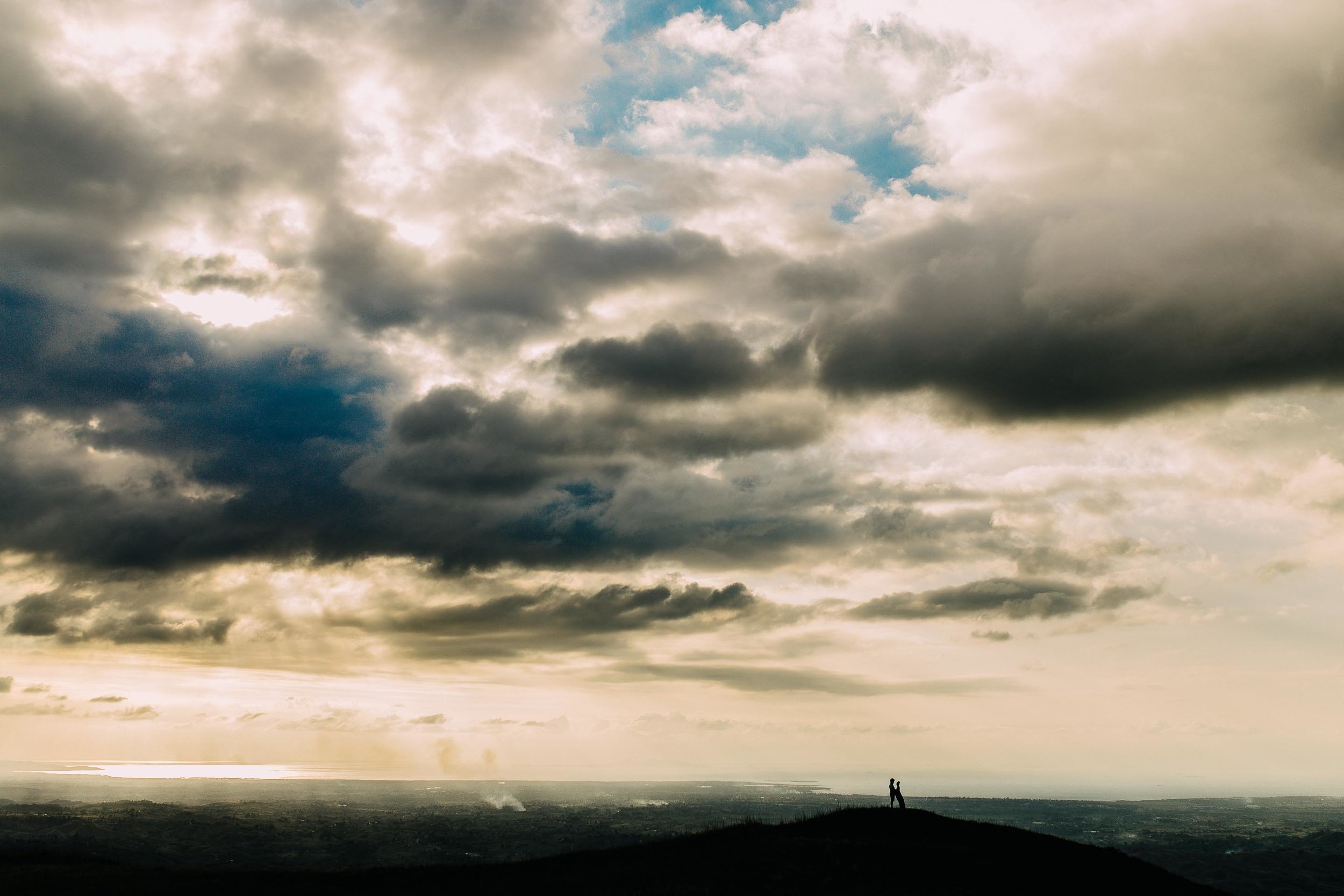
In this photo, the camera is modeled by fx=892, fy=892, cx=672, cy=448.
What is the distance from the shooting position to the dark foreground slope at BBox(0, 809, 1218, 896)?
46344mm

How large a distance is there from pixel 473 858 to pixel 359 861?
23050mm

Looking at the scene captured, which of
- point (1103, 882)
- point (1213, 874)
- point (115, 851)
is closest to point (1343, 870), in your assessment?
point (1213, 874)

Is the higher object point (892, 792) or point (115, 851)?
point (892, 792)

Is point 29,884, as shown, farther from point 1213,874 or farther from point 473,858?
point 1213,874

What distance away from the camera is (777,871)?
47250 millimetres

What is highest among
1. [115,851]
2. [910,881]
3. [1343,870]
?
[910,881]

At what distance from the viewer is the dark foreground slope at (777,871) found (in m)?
46.3

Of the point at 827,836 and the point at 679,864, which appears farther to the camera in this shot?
the point at 827,836

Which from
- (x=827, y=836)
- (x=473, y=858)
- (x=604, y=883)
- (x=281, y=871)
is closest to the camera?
(x=604, y=883)

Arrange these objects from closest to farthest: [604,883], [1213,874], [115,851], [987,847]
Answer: [604,883]
[987,847]
[115,851]
[1213,874]

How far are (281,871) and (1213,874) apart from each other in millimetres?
206262

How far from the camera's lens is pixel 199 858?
6663 inches

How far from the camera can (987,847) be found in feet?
176

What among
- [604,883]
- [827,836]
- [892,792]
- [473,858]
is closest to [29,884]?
[604,883]
